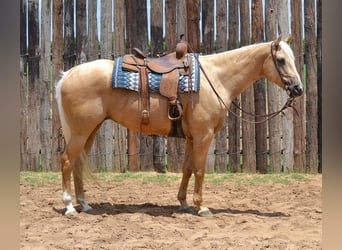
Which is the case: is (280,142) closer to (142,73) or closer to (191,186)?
(191,186)

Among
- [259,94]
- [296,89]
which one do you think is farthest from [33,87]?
[296,89]

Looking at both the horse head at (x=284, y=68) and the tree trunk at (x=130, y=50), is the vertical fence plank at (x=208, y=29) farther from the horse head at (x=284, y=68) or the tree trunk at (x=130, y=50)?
the horse head at (x=284, y=68)

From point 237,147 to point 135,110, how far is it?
285 cm

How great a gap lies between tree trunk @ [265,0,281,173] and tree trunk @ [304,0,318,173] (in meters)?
0.48

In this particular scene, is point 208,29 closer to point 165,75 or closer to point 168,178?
point 168,178

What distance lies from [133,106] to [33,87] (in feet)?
10.7

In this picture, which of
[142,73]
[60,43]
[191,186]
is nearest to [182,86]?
[142,73]

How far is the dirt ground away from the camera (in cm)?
359

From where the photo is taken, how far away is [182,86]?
4695 mm

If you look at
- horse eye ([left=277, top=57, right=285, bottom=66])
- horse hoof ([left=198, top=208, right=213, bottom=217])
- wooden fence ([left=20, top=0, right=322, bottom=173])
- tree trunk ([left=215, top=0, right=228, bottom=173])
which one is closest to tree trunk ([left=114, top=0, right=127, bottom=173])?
wooden fence ([left=20, top=0, right=322, bottom=173])

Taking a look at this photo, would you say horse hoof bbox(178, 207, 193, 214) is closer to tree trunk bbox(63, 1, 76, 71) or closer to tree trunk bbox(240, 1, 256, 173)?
tree trunk bbox(240, 1, 256, 173)

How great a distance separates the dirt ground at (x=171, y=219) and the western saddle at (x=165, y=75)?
102cm
